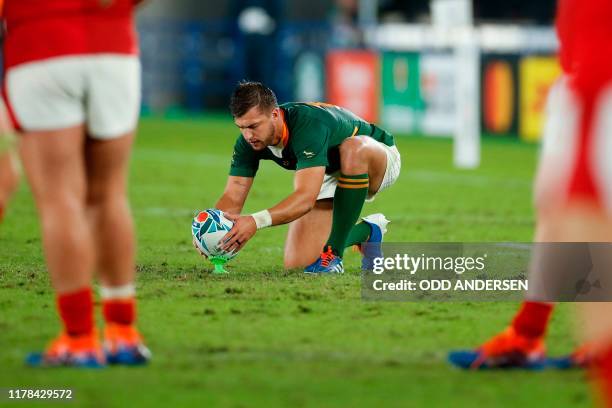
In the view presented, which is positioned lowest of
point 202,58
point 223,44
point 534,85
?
point 202,58

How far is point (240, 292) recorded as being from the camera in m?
6.55

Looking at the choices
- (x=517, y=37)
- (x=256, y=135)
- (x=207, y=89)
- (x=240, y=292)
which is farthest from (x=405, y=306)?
(x=207, y=89)

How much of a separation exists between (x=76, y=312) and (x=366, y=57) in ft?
59.2

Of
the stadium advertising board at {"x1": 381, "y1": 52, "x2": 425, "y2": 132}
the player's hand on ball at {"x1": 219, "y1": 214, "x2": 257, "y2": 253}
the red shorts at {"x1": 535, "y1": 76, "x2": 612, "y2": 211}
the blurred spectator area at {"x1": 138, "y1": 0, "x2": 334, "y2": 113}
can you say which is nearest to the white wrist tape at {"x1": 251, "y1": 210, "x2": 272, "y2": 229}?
the player's hand on ball at {"x1": 219, "y1": 214, "x2": 257, "y2": 253}

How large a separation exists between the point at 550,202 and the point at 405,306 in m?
1.95

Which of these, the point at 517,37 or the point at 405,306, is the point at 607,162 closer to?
the point at 405,306

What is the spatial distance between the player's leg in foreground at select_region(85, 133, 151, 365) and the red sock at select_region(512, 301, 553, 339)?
4.67 feet

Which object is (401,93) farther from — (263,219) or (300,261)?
(263,219)

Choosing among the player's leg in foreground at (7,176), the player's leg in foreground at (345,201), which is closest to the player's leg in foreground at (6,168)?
the player's leg in foreground at (7,176)

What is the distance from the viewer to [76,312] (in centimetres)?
464

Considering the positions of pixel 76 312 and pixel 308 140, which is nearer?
pixel 76 312

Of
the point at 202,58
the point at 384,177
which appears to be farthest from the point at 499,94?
the point at 384,177

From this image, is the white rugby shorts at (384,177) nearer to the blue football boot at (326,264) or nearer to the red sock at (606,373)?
the blue football boot at (326,264)

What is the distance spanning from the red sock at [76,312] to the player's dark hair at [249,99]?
2421 mm
